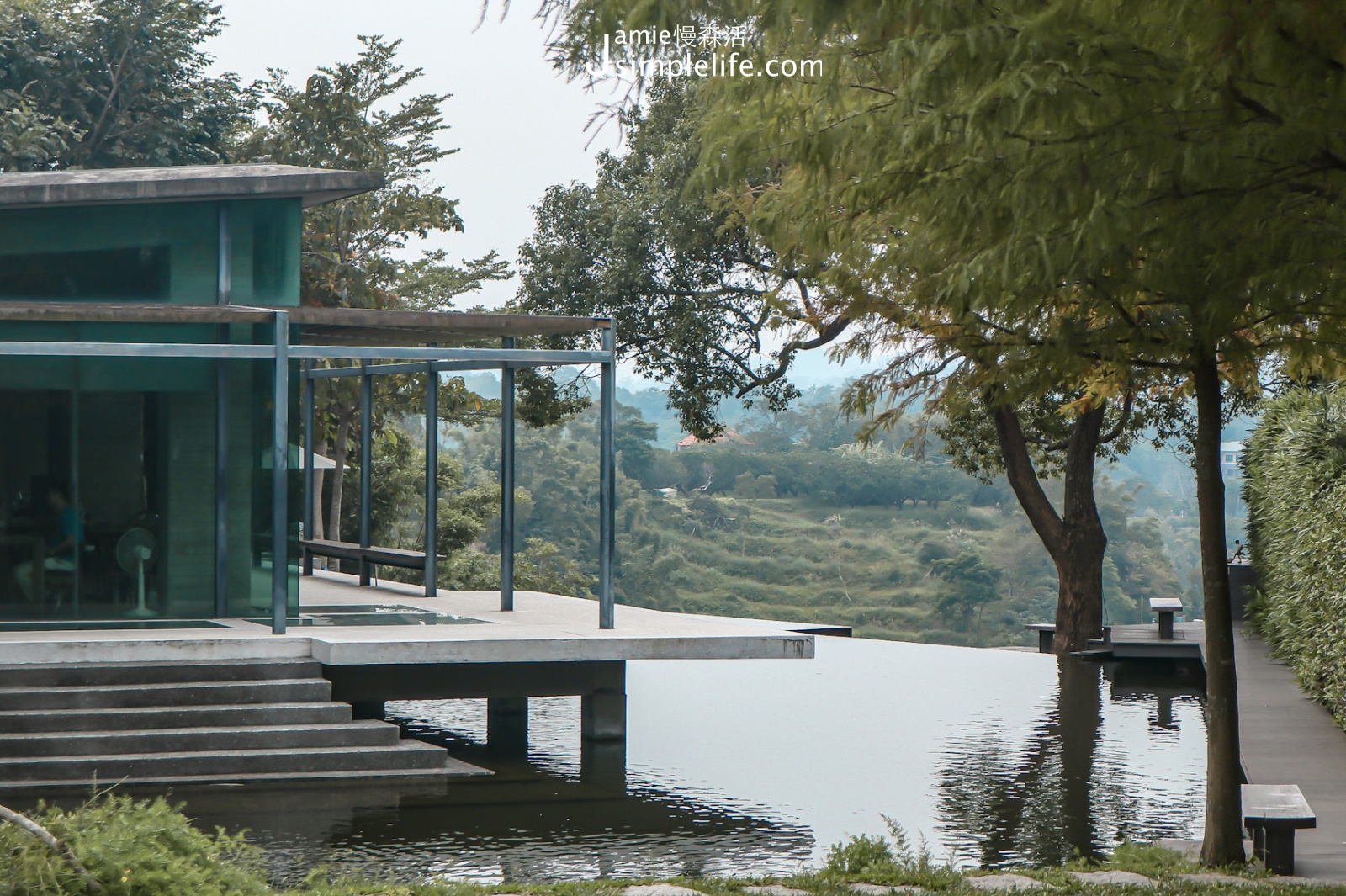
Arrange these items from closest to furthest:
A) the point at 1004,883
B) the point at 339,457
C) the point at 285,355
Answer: the point at 1004,883 < the point at 285,355 < the point at 339,457

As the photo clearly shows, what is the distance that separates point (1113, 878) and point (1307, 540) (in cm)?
685

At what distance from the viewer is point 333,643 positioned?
10109mm

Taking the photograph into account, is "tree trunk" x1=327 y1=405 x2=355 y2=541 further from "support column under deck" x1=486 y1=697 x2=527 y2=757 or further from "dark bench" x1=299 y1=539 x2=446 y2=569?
"support column under deck" x1=486 y1=697 x2=527 y2=757

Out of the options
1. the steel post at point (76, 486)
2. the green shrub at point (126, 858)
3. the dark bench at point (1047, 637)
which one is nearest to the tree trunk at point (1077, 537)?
the dark bench at point (1047, 637)

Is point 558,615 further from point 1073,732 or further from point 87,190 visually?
point 87,190

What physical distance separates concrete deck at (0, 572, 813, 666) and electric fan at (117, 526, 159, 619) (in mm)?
642

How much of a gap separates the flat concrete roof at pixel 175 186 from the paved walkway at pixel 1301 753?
8184 mm

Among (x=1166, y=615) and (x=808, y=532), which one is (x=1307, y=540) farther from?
(x=808, y=532)

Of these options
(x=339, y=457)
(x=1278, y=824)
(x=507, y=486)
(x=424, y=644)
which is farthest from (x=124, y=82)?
(x=1278, y=824)

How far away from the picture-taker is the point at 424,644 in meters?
10.2

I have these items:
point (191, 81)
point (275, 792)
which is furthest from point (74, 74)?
point (275, 792)

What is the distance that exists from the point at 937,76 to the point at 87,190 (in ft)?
29.3

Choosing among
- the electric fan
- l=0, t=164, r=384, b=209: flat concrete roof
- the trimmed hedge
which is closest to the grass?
the trimmed hedge

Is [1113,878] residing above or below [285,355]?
below
